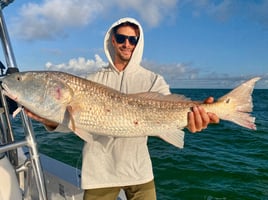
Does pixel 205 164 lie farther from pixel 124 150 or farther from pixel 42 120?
pixel 42 120

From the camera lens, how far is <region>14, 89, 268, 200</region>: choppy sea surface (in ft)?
26.7

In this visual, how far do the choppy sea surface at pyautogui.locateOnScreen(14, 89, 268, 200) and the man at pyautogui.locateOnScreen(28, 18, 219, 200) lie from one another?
298cm

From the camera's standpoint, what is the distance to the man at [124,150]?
3.23 m

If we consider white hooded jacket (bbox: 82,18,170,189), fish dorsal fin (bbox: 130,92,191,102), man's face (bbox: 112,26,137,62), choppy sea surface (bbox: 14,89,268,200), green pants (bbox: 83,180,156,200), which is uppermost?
man's face (bbox: 112,26,137,62)

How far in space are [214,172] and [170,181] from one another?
175cm

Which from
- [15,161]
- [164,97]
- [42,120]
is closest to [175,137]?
[164,97]

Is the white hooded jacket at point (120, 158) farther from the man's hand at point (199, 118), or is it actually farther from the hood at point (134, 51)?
the man's hand at point (199, 118)

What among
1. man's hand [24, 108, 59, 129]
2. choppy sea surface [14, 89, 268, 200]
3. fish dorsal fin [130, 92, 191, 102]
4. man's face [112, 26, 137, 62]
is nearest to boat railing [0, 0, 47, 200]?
man's hand [24, 108, 59, 129]

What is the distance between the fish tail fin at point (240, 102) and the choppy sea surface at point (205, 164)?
3.87 m

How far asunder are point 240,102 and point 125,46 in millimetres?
1392

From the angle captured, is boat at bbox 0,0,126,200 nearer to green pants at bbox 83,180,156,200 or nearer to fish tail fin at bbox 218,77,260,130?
green pants at bbox 83,180,156,200

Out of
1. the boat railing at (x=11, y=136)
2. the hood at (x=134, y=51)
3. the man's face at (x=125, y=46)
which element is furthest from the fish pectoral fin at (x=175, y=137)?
the boat railing at (x=11, y=136)

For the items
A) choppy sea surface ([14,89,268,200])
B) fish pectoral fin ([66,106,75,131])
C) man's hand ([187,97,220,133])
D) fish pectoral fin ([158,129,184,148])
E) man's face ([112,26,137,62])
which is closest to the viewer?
fish pectoral fin ([66,106,75,131])

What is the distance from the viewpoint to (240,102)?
309 centimetres
